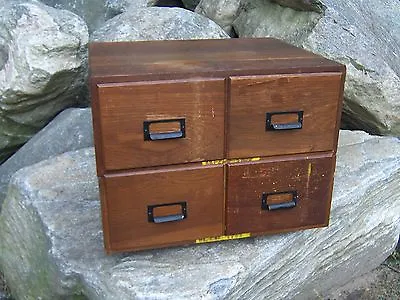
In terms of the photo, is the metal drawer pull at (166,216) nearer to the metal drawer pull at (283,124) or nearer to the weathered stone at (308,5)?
the metal drawer pull at (283,124)

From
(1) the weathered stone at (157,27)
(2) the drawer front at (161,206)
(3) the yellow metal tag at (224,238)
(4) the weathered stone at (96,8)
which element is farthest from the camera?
(4) the weathered stone at (96,8)

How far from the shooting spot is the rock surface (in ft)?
5.16

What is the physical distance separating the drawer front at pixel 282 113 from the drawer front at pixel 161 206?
13cm

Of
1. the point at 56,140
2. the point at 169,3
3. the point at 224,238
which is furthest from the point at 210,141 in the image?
the point at 169,3

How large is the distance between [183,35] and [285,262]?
1.21m

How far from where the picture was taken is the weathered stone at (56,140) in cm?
237

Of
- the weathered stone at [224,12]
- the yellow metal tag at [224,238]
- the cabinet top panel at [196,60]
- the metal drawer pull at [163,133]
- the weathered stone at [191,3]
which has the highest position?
the cabinet top panel at [196,60]

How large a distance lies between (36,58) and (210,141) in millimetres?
1235

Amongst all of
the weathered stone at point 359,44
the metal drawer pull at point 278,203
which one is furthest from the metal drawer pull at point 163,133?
the weathered stone at point 359,44

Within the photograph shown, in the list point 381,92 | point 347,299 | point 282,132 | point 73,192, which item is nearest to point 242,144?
point 282,132

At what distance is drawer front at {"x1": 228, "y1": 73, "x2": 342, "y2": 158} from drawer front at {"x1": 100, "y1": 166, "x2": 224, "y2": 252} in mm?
130

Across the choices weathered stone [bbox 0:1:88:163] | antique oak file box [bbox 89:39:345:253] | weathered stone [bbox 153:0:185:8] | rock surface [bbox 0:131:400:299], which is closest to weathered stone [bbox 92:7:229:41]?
weathered stone [bbox 0:1:88:163]

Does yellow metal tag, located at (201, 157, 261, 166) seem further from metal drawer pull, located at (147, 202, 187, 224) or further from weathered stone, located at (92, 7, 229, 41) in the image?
weathered stone, located at (92, 7, 229, 41)

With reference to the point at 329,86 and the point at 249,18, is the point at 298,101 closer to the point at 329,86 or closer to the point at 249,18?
the point at 329,86
